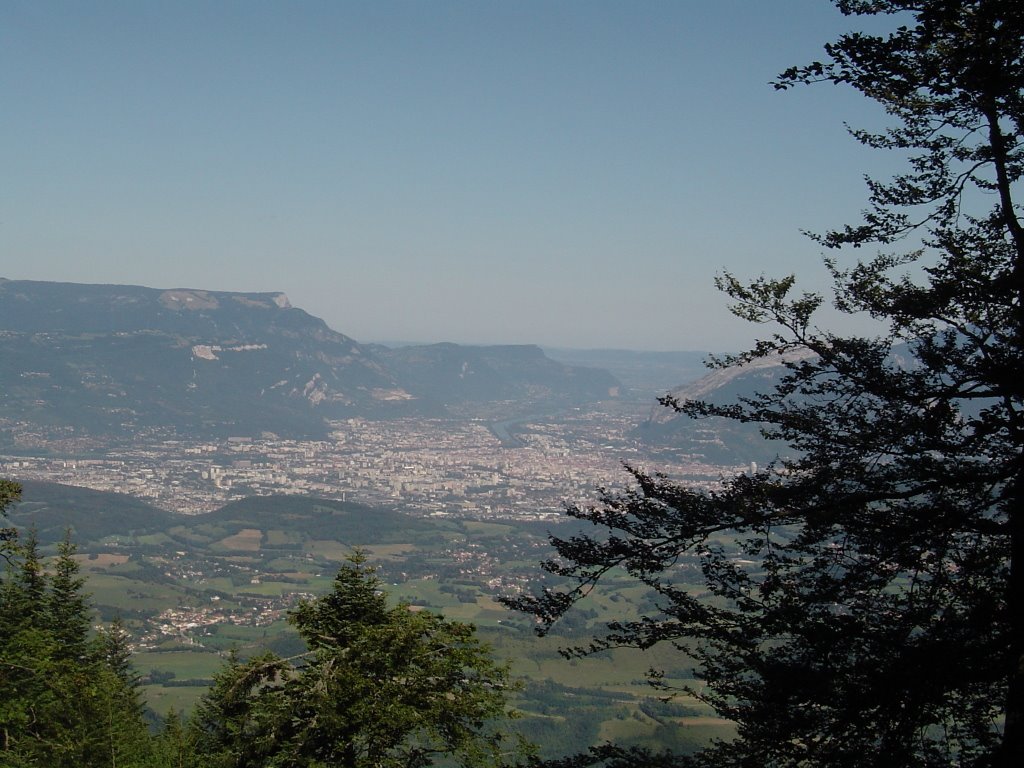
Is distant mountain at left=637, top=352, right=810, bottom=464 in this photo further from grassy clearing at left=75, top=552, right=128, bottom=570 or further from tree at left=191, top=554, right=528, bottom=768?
tree at left=191, top=554, right=528, bottom=768

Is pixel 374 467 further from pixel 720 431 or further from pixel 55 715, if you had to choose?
pixel 55 715

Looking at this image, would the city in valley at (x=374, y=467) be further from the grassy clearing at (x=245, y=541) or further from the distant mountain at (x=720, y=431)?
the grassy clearing at (x=245, y=541)

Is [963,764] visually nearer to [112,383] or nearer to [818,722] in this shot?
[818,722]

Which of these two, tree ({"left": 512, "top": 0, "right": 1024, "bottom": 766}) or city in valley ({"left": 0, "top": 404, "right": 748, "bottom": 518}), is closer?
tree ({"left": 512, "top": 0, "right": 1024, "bottom": 766})

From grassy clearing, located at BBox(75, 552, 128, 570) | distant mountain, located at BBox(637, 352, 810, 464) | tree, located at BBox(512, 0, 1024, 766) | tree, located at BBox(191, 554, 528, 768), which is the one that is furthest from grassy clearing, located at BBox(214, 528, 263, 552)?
tree, located at BBox(512, 0, 1024, 766)

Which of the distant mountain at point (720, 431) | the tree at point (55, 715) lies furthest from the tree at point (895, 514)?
the distant mountain at point (720, 431)
